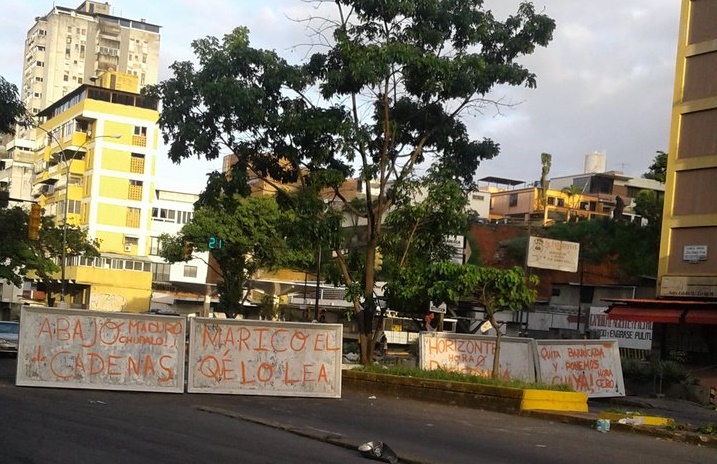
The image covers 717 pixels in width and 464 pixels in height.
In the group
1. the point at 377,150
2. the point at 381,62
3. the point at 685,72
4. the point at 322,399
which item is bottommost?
the point at 322,399

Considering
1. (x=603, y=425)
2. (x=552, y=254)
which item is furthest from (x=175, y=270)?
(x=603, y=425)

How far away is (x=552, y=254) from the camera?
3981 centimetres

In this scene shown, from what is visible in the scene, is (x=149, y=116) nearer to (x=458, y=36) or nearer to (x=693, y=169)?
(x=693, y=169)

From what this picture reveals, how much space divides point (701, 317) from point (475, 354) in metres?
11.9

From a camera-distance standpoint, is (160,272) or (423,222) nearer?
(423,222)

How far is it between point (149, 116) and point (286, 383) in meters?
64.9

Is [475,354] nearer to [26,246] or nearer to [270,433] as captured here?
[270,433]

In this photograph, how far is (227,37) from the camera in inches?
976

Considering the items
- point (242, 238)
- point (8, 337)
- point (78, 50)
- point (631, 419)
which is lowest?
point (8, 337)

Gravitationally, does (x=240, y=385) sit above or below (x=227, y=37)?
below

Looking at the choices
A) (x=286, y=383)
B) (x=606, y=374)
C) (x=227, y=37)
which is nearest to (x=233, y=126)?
(x=227, y=37)

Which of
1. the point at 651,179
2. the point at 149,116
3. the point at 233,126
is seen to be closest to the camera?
the point at 233,126

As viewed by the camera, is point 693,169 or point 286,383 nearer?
point 286,383

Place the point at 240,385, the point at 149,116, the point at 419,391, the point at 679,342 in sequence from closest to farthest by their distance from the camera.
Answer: the point at 240,385 → the point at 419,391 → the point at 679,342 → the point at 149,116
